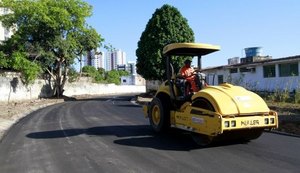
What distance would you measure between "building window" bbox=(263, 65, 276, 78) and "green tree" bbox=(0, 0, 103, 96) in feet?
73.7

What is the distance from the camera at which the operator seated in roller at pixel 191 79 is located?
462 inches

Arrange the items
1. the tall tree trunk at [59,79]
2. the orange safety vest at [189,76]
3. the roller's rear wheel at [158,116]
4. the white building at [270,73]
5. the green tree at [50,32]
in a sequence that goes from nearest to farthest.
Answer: the orange safety vest at [189,76], the roller's rear wheel at [158,116], the white building at [270,73], the green tree at [50,32], the tall tree trunk at [59,79]

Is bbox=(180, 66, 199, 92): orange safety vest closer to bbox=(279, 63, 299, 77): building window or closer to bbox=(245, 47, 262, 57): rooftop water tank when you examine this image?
bbox=(279, 63, 299, 77): building window

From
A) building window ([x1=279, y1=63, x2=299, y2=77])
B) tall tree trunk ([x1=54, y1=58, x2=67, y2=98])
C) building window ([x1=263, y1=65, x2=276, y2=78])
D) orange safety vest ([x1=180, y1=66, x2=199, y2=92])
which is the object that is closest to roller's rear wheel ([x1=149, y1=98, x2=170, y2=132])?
orange safety vest ([x1=180, y1=66, x2=199, y2=92])

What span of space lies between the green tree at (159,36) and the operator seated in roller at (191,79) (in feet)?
90.5

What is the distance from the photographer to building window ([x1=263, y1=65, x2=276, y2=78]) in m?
35.6

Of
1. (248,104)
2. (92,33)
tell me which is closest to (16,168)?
(248,104)

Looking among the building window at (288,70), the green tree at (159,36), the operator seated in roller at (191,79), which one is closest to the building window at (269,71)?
the building window at (288,70)

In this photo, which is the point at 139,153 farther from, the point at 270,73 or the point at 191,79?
the point at 270,73

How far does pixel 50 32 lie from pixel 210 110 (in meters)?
39.3

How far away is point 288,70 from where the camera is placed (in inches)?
1337

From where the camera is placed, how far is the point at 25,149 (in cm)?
1123

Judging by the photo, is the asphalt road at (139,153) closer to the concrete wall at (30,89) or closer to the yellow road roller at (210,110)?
the yellow road roller at (210,110)

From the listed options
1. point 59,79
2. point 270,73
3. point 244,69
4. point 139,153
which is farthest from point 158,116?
point 59,79
